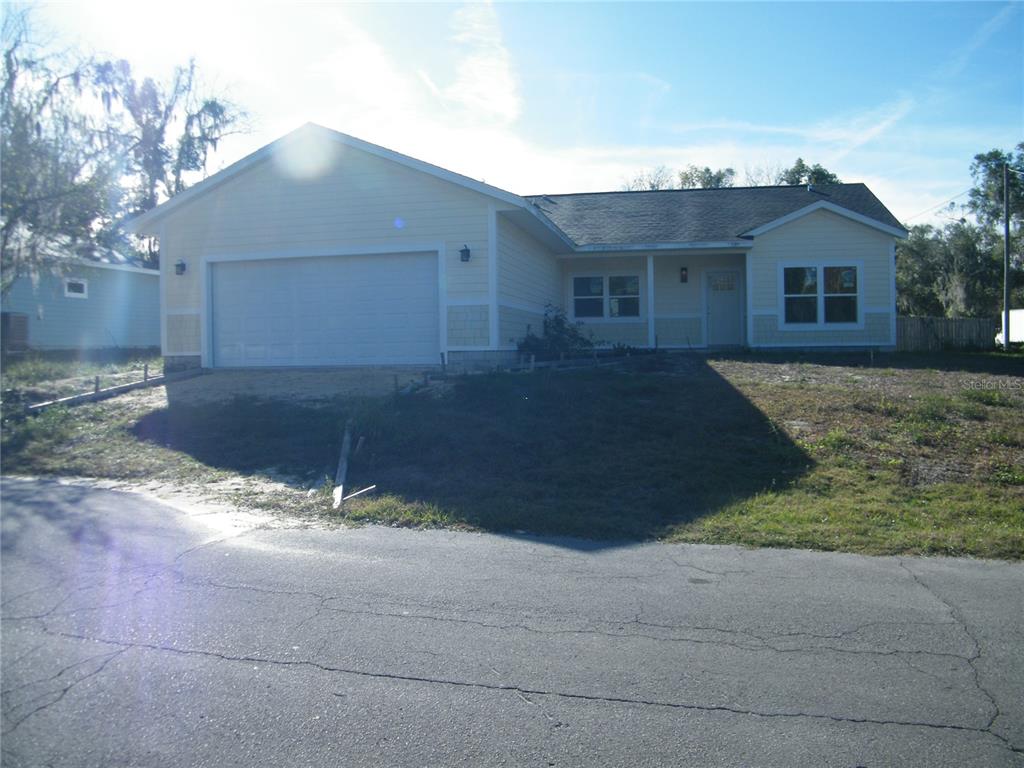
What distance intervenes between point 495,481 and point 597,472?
1245 millimetres

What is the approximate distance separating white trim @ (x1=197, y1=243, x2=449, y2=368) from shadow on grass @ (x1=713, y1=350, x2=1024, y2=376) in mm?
6827

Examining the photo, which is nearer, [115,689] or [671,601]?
[115,689]

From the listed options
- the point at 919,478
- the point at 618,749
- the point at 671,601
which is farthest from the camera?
the point at 919,478

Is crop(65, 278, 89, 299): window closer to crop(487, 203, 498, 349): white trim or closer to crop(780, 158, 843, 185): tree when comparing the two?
crop(487, 203, 498, 349): white trim

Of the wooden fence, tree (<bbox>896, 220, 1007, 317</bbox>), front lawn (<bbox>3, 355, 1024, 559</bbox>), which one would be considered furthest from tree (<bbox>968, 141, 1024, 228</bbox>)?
front lawn (<bbox>3, 355, 1024, 559</bbox>)

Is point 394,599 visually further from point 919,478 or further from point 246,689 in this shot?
point 919,478

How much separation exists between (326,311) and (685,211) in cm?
1142

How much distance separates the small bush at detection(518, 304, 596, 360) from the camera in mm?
17250

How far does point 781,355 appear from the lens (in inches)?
753

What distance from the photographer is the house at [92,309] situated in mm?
26172

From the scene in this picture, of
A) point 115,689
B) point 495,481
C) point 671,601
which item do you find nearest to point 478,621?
point 671,601

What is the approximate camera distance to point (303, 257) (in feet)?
53.8

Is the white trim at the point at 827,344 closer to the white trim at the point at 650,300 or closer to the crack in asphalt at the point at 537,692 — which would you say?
the white trim at the point at 650,300

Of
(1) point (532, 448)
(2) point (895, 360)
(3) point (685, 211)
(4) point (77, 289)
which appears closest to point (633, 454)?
(1) point (532, 448)
